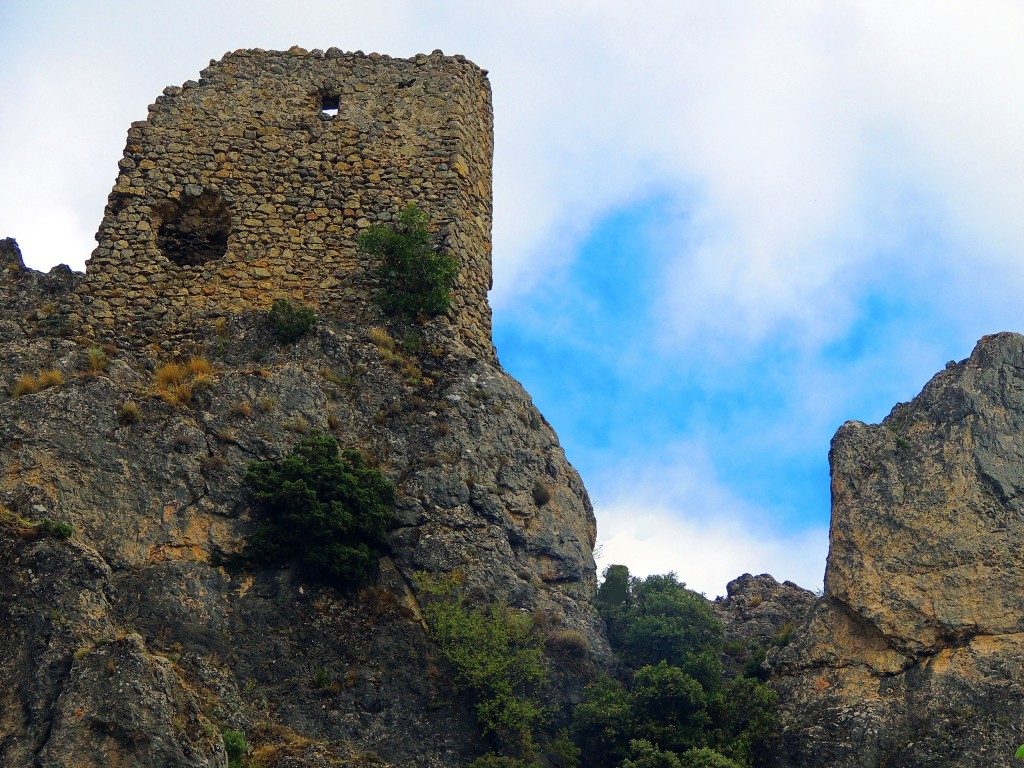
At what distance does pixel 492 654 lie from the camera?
76.8 feet

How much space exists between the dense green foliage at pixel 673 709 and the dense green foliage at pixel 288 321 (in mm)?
7425

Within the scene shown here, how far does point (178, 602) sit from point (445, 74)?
40.1 feet

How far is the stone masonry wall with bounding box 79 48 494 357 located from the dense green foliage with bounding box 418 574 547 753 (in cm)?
608

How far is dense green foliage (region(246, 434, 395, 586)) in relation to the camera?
23.8 m

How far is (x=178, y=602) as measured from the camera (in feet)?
74.9

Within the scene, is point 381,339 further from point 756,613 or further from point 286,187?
point 756,613

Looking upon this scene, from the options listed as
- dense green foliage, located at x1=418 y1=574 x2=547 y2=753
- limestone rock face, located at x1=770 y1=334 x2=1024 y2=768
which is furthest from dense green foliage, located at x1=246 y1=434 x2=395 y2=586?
limestone rock face, located at x1=770 y1=334 x2=1024 y2=768

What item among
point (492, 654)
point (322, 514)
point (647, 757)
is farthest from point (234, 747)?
point (647, 757)

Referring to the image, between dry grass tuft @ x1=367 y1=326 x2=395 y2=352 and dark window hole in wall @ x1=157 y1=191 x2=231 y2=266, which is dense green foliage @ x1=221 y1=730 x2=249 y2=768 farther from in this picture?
dark window hole in wall @ x1=157 y1=191 x2=231 y2=266

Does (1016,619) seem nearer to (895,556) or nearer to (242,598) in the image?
(895,556)

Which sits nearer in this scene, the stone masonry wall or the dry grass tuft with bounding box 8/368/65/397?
the dry grass tuft with bounding box 8/368/65/397

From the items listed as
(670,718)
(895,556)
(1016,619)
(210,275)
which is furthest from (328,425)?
(1016,619)

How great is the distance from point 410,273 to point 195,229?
430cm

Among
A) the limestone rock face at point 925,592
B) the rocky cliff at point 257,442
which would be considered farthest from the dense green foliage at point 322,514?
the limestone rock face at point 925,592
